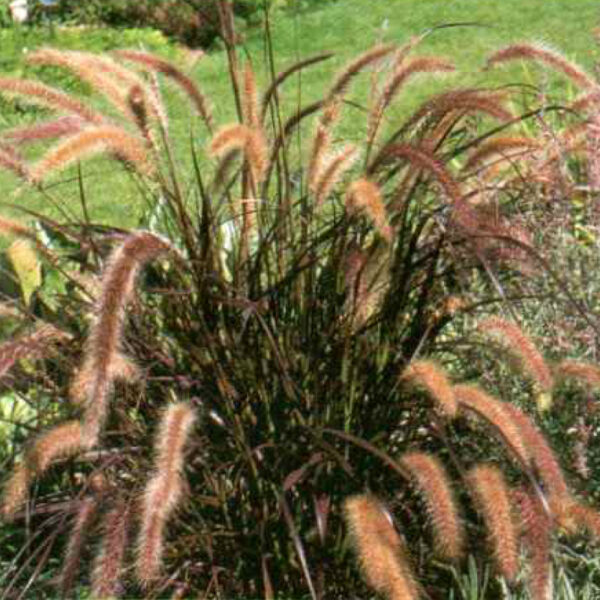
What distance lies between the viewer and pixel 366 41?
11609 millimetres

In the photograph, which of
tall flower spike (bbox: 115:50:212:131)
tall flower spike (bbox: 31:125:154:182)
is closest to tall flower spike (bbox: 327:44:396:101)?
tall flower spike (bbox: 115:50:212:131)

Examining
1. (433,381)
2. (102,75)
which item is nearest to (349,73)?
(102,75)

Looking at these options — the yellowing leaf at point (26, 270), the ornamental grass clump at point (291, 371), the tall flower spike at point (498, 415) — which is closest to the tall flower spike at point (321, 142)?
the ornamental grass clump at point (291, 371)

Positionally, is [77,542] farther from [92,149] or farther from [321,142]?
[321,142]

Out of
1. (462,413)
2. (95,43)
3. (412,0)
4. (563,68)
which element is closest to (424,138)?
(563,68)

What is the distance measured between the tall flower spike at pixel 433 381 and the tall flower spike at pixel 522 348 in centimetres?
17

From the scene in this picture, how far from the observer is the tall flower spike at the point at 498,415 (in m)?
3.26

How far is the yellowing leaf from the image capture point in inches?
165

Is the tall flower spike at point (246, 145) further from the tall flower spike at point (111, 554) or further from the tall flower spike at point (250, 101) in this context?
the tall flower spike at point (111, 554)

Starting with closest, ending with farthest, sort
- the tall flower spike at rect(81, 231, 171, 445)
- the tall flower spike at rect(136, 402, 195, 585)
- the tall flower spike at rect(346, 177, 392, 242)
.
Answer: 1. the tall flower spike at rect(81, 231, 171, 445)
2. the tall flower spike at rect(136, 402, 195, 585)
3. the tall flower spike at rect(346, 177, 392, 242)

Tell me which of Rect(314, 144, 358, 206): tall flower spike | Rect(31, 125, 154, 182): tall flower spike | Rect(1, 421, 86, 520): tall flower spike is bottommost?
Rect(1, 421, 86, 520): tall flower spike

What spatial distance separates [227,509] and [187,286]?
0.55 metres

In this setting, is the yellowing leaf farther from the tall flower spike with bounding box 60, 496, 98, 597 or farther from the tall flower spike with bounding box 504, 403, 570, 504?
the tall flower spike with bounding box 504, 403, 570, 504

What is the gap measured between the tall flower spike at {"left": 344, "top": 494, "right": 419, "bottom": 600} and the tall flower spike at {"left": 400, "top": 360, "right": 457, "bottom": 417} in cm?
28
